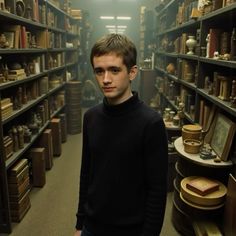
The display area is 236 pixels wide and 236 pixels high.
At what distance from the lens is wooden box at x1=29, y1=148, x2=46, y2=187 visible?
334 centimetres

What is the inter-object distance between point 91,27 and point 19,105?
6766 mm

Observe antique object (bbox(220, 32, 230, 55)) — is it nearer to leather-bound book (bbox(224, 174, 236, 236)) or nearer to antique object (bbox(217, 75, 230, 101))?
antique object (bbox(217, 75, 230, 101))

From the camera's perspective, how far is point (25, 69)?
3393 millimetres

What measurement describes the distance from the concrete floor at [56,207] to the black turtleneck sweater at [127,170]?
150 cm

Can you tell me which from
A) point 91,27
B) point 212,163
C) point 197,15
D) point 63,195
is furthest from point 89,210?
point 91,27

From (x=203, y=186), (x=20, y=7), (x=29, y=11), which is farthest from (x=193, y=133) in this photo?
(x=29, y=11)

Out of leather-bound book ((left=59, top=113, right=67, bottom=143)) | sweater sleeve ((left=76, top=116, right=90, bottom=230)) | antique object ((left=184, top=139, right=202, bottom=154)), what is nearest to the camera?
sweater sleeve ((left=76, top=116, right=90, bottom=230))

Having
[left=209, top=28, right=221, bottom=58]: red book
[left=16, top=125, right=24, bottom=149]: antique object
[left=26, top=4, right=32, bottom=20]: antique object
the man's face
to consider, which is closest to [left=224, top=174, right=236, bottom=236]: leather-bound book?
the man's face

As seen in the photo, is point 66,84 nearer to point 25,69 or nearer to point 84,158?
point 25,69

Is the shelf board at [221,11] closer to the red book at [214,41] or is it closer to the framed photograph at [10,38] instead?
the red book at [214,41]

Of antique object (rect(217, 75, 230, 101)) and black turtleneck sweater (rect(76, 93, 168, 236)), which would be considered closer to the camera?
black turtleneck sweater (rect(76, 93, 168, 236))

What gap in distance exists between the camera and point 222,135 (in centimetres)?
229

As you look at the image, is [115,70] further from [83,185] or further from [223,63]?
[223,63]

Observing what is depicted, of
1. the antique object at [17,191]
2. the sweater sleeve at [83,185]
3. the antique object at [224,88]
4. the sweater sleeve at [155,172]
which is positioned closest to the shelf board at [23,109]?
the antique object at [17,191]
